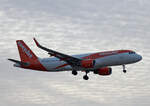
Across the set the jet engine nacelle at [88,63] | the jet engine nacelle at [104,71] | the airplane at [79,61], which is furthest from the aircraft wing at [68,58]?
the jet engine nacelle at [104,71]

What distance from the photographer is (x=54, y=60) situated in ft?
234

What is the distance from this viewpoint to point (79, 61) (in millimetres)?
67000

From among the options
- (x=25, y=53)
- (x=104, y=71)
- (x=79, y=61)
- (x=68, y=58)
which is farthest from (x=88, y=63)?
(x=25, y=53)

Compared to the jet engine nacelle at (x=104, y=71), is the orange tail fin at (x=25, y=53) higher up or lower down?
higher up

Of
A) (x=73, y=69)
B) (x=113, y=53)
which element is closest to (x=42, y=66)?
(x=73, y=69)

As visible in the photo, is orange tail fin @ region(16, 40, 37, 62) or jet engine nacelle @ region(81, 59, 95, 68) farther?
orange tail fin @ region(16, 40, 37, 62)

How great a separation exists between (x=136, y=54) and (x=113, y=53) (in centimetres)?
466

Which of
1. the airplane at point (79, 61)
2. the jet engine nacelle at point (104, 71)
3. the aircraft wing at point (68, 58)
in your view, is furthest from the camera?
the jet engine nacelle at point (104, 71)

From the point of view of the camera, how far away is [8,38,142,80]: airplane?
210 feet

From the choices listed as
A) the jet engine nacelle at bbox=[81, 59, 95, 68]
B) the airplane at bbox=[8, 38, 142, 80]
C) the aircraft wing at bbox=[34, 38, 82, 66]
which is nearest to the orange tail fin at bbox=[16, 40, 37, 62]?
the airplane at bbox=[8, 38, 142, 80]

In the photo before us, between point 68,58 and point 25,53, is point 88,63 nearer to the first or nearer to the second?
point 68,58

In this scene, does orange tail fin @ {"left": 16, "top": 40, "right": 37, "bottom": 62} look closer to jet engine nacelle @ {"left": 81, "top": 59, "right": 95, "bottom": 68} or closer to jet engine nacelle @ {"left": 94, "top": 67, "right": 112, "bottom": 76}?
jet engine nacelle @ {"left": 81, "top": 59, "right": 95, "bottom": 68}

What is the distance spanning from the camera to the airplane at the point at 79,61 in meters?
64.1

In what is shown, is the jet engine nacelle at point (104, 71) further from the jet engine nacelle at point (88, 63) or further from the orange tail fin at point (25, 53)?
the orange tail fin at point (25, 53)
